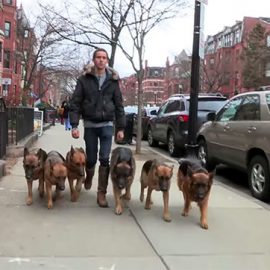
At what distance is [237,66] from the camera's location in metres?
62.5

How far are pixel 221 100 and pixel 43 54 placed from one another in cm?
3044

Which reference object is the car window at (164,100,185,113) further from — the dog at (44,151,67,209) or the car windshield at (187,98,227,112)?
the dog at (44,151,67,209)

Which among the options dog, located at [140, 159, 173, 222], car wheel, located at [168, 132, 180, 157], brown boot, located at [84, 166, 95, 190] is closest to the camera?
dog, located at [140, 159, 173, 222]

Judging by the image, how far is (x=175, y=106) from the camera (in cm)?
1480

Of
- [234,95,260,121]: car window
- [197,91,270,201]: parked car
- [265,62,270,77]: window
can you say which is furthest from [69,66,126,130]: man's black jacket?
[265,62,270,77]: window

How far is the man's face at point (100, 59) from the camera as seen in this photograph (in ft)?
21.0

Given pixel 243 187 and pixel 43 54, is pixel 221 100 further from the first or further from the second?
pixel 43 54

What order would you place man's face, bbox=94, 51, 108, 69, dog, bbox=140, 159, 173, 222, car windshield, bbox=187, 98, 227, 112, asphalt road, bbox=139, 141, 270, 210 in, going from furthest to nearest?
car windshield, bbox=187, 98, 227, 112 < asphalt road, bbox=139, 141, 270, 210 < man's face, bbox=94, 51, 108, 69 < dog, bbox=140, 159, 173, 222

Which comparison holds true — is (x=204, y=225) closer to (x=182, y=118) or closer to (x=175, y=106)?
(x=182, y=118)

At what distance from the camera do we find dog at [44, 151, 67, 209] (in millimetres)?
6172

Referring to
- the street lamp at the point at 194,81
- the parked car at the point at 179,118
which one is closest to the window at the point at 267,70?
the parked car at the point at 179,118

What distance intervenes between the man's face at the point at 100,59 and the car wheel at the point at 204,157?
4746mm

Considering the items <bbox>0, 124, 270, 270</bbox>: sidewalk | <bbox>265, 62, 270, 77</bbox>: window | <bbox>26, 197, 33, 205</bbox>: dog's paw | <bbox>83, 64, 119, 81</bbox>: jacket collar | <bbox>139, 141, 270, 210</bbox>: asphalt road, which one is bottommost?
<bbox>139, 141, 270, 210</bbox>: asphalt road

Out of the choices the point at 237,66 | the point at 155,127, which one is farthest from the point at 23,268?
the point at 237,66
